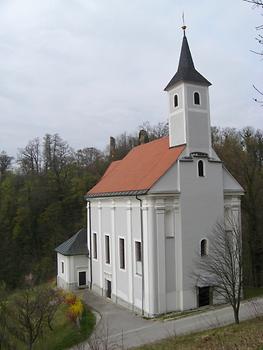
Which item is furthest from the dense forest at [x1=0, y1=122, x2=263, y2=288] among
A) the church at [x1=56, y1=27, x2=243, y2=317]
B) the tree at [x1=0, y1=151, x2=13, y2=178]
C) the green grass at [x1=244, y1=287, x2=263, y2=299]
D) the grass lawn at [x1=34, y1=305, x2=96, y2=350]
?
the grass lawn at [x1=34, y1=305, x2=96, y2=350]

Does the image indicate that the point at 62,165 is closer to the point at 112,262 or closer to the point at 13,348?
the point at 112,262

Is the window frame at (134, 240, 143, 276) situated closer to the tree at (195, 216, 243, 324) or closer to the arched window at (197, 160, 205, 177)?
the tree at (195, 216, 243, 324)

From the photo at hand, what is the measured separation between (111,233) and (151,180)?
6.62 metres

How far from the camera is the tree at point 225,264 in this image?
20.6 metres

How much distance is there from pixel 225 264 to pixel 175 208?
463cm

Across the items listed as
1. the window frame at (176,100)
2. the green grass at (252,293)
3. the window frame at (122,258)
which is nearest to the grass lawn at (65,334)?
the window frame at (122,258)

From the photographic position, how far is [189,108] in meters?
25.4

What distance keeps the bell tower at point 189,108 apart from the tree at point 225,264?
16.0ft

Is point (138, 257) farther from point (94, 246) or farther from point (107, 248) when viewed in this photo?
point (94, 246)

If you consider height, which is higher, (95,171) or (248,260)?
(95,171)

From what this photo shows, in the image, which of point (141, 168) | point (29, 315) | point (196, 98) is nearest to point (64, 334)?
point (29, 315)

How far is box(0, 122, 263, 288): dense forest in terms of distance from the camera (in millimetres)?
41844

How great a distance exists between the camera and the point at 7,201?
55781mm

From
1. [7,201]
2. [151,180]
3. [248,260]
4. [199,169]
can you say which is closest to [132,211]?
[151,180]
